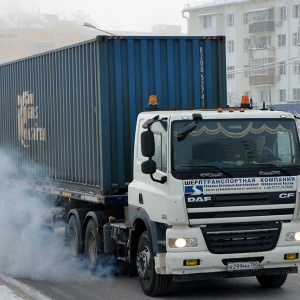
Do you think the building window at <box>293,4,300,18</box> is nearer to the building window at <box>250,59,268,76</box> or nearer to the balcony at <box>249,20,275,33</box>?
the balcony at <box>249,20,275,33</box>

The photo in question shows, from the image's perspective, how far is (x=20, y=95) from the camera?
1777cm

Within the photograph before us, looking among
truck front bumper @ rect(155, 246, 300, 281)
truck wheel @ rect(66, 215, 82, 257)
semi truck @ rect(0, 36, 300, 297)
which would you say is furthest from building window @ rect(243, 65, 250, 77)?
truck front bumper @ rect(155, 246, 300, 281)

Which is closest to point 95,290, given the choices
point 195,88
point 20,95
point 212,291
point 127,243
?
point 127,243

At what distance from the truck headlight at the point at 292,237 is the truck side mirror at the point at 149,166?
→ 191 centimetres

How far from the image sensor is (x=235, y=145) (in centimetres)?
1103

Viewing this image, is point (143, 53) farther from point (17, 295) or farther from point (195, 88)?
point (17, 295)

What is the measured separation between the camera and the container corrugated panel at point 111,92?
13305mm

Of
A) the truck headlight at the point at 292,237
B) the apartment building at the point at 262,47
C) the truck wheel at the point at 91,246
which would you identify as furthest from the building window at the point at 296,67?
the truck headlight at the point at 292,237

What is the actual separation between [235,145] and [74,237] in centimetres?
458

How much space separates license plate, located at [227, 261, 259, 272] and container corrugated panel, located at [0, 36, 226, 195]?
9.73 ft

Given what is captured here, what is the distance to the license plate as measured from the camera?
1082cm

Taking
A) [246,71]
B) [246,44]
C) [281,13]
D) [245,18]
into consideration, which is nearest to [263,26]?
[281,13]

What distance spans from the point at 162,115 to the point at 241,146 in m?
1.09

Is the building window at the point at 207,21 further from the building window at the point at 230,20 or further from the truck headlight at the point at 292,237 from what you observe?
the truck headlight at the point at 292,237
